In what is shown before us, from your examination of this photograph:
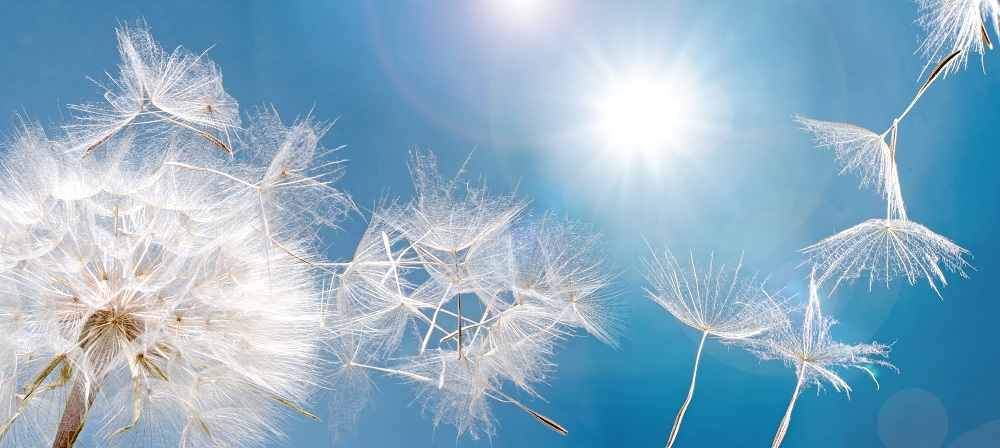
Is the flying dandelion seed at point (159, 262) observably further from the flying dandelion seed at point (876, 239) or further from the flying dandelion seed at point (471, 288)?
the flying dandelion seed at point (876, 239)

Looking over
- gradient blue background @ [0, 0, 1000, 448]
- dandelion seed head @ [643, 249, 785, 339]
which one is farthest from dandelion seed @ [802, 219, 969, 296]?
gradient blue background @ [0, 0, 1000, 448]

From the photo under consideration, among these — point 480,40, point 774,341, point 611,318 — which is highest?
point 480,40

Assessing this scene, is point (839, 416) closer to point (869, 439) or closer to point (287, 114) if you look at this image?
point (869, 439)

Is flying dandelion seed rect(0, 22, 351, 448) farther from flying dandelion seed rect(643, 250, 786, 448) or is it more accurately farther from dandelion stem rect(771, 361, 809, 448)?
dandelion stem rect(771, 361, 809, 448)

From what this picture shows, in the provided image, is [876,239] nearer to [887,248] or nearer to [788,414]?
[887,248]

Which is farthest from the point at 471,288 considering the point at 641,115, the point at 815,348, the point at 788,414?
the point at 641,115

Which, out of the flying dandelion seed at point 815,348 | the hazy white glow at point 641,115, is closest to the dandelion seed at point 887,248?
the flying dandelion seed at point 815,348

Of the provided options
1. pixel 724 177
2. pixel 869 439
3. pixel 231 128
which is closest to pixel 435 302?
pixel 231 128
